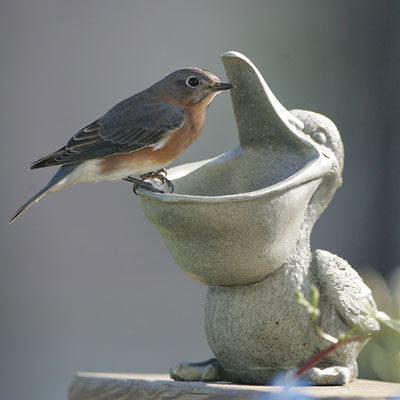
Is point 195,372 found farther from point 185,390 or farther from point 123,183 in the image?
point 123,183

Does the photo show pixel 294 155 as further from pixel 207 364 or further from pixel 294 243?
pixel 207 364

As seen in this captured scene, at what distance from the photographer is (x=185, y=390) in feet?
5.79

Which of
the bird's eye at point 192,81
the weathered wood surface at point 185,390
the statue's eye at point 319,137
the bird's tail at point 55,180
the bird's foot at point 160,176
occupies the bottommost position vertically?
the weathered wood surface at point 185,390

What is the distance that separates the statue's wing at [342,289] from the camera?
1.87m

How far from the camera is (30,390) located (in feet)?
14.0

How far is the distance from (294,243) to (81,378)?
0.66 meters

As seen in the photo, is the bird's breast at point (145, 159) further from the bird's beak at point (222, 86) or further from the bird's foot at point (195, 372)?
the bird's foot at point (195, 372)

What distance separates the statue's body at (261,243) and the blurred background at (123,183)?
7.08 feet

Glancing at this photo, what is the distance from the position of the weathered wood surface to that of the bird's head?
0.81 meters

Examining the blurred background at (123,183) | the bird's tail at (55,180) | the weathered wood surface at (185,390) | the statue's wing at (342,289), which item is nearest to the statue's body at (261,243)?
the statue's wing at (342,289)

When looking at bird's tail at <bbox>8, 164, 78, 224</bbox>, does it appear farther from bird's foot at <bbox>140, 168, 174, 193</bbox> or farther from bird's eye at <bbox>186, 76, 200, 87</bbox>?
bird's eye at <bbox>186, 76, 200, 87</bbox>

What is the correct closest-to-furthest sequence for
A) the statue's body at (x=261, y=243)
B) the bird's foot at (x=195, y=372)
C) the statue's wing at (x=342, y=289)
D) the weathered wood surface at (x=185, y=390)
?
the weathered wood surface at (x=185, y=390), the statue's body at (x=261, y=243), the statue's wing at (x=342, y=289), the bird's foot at (x=195, y=372)

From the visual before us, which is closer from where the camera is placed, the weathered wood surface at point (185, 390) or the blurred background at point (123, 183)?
the weathered wood surface at point (185, 390)

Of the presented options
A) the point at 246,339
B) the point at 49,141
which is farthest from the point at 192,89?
the point at 49,141
